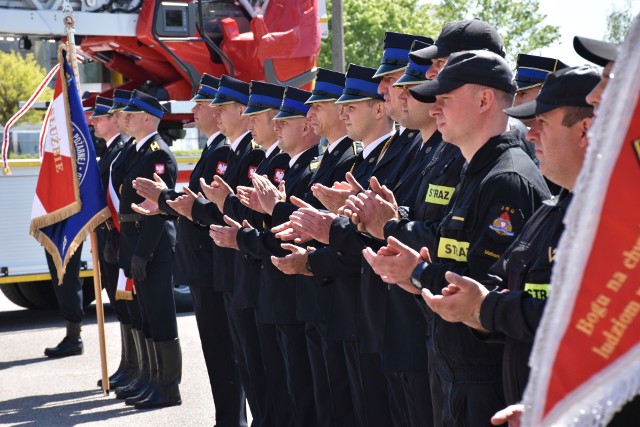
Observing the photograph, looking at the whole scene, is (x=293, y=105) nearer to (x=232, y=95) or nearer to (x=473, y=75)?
(x=232, y=95)

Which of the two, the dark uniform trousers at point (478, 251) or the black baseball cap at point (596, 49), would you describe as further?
the dark uniform trousers at point (478, 251)

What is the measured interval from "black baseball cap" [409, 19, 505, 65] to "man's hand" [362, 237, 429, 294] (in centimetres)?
115

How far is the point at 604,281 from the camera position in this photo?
1444 millimetres

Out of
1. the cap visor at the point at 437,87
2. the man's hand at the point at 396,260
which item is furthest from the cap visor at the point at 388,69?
the man's hand at the point at 396,260

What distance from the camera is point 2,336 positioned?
1085 centimetres

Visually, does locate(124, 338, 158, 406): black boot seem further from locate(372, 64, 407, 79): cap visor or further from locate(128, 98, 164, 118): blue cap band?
locate(372, 64, 407, 79): cap visor

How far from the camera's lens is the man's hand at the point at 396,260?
3217 millimetres

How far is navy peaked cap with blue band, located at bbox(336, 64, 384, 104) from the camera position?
4848 millimetres

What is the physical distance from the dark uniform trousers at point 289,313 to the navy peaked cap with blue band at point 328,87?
39 centimetres

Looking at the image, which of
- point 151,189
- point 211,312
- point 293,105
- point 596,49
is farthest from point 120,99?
point 596,49

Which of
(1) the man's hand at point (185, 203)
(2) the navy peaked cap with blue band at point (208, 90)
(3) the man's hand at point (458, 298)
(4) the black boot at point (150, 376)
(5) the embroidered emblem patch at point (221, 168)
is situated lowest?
(4) the black boot at point (150, 376)

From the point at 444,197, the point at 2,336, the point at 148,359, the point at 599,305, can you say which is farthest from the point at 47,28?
the point at 599,305

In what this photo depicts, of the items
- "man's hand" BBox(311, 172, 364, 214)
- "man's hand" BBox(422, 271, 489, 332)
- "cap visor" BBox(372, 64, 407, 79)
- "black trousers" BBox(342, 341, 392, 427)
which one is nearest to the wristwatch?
"man's hand" BBox(422, 271, 489, 332)

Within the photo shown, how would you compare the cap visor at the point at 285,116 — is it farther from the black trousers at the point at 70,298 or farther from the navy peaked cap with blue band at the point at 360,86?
the black trousers at the point at 70,298
